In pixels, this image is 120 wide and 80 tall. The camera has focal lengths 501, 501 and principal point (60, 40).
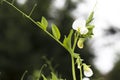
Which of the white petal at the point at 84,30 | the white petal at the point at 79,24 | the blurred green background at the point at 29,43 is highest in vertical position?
the blurred green background at the point at 29,43

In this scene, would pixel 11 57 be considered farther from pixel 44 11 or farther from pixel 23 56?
pixel 44 11

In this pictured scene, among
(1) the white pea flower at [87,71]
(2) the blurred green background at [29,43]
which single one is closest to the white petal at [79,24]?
(1) the white pea flower at [87,71]

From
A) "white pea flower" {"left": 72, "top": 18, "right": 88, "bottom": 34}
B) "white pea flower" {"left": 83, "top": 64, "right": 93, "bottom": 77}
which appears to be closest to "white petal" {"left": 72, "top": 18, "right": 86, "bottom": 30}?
"white pea flower" {"left": 72, "top": 18, "right": 88, "bottom": 34}

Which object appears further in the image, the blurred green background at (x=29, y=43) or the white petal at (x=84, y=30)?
the blurred green background at (x=29, y=43)

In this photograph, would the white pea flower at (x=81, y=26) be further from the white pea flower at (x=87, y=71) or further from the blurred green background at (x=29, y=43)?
the blurred green background at (x=29, y=43)

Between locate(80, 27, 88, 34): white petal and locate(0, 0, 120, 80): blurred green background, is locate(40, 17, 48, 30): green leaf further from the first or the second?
locate(0, 0, 120, 80): blurred green background

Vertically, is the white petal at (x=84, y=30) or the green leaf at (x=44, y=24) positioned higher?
the green leaf at (x=44, y=24)

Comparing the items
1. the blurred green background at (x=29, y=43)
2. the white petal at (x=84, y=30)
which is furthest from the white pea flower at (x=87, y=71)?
the blurred green background at (x=29, y=43)

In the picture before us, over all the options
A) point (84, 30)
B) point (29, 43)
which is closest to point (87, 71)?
point (84, 30)
